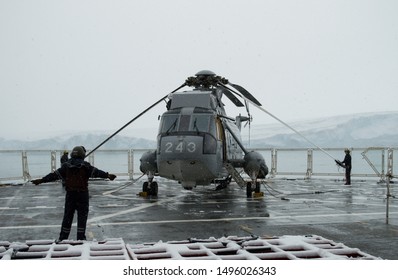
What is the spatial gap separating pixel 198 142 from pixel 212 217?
3171 mm

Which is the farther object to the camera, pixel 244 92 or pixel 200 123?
pixel 244 92

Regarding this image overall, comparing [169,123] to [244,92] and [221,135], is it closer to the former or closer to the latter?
[221,135]

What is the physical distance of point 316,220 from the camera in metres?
11.2

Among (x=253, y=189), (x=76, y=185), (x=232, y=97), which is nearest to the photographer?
(x=76, y=185)

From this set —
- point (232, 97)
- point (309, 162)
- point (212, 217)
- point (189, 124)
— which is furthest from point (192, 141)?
point (309, 162)

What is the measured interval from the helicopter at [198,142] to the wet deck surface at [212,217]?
42.4 inches

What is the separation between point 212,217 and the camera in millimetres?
11938

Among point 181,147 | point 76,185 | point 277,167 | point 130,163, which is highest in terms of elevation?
point 181,147

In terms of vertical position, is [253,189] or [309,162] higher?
[309,162]

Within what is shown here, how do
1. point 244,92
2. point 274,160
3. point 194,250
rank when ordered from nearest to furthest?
1. point 194,250
2. point 244,92
3. point 274,160

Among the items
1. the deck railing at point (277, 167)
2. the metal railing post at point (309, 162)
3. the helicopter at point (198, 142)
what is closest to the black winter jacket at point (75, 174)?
the helicopter at point (198, 142)

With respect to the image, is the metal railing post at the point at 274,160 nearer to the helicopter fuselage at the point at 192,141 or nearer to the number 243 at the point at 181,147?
the helicopter fuselage at the point at 192,141

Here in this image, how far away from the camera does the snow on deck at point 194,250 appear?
4910 mm

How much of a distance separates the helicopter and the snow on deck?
8.37 meters
